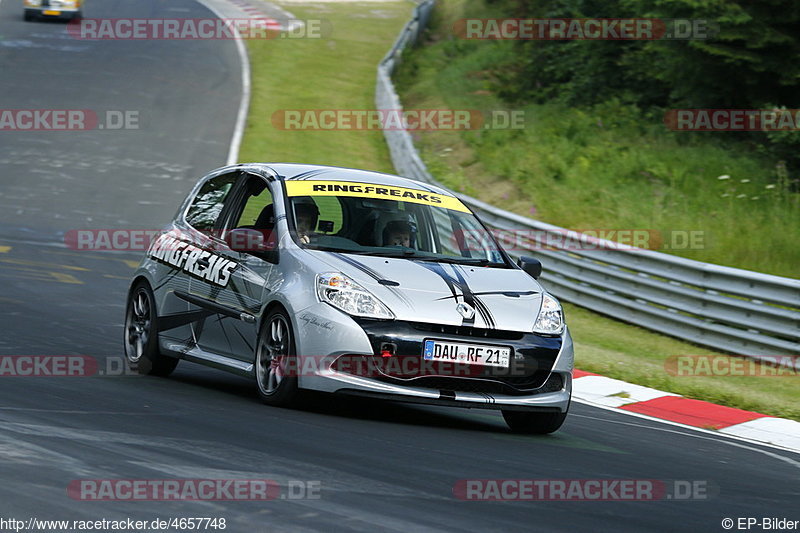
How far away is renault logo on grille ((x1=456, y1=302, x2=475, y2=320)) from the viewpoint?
7469 mm

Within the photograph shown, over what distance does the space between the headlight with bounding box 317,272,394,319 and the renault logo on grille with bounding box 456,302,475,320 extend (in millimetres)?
415

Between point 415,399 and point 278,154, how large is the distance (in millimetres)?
19159

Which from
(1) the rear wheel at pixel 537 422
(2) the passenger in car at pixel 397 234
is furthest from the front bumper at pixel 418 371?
(2) the passenger in car at pixel 397 234

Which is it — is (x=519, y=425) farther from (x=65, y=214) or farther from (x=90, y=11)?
(x=90, y=11)

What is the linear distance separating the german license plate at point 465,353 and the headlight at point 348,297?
31cm

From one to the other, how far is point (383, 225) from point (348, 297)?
109 cm

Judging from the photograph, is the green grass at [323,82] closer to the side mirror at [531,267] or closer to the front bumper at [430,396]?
the side mirror at [531,267]

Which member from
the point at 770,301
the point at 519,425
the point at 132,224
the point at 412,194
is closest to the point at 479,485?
the point at 519,425

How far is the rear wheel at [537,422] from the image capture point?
804cm

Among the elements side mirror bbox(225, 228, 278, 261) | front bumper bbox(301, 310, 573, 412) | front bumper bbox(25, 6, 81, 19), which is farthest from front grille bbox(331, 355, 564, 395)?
front bumper bbox(25, 6, 81, 19)

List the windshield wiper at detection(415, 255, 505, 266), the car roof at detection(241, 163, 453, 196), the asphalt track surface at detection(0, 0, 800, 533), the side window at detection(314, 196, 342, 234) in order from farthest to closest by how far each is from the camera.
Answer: the car roof at detection(241, 163, 453, 196)
the side window at detection(314, 196, 342, 234)
the windshield wiper at detection(415, 255, 505, 266)
the asphalt track surface at detection(0, 0, 800, 533)

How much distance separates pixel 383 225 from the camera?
8.45 meters

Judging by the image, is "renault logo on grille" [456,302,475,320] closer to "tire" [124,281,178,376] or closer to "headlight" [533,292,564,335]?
"headlight" [533,292,564,335]

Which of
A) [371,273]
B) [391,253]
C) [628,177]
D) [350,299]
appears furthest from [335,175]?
[628,177]
